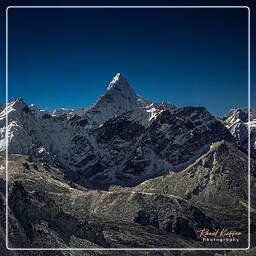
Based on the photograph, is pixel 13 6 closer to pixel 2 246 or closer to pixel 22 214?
pixel 2 246

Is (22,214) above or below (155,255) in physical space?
above

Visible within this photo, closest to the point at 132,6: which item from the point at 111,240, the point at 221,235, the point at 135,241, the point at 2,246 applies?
the point at 2,246

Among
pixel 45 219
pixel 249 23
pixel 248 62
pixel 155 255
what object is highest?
pixel 249 23

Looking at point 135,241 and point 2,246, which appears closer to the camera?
point 2,246

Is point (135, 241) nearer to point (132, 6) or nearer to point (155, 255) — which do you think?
point (155, 255)

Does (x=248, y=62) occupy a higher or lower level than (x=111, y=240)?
higher

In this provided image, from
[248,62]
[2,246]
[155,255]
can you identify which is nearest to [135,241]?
[155,255]

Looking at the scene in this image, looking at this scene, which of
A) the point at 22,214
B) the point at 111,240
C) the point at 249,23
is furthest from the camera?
the point at 111,240

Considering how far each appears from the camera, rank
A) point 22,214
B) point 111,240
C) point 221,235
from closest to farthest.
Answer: point 221,235
point 22,214
point 111,240

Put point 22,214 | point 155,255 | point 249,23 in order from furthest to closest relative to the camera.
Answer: point 155,255 < point 22,214 < point 249,23
